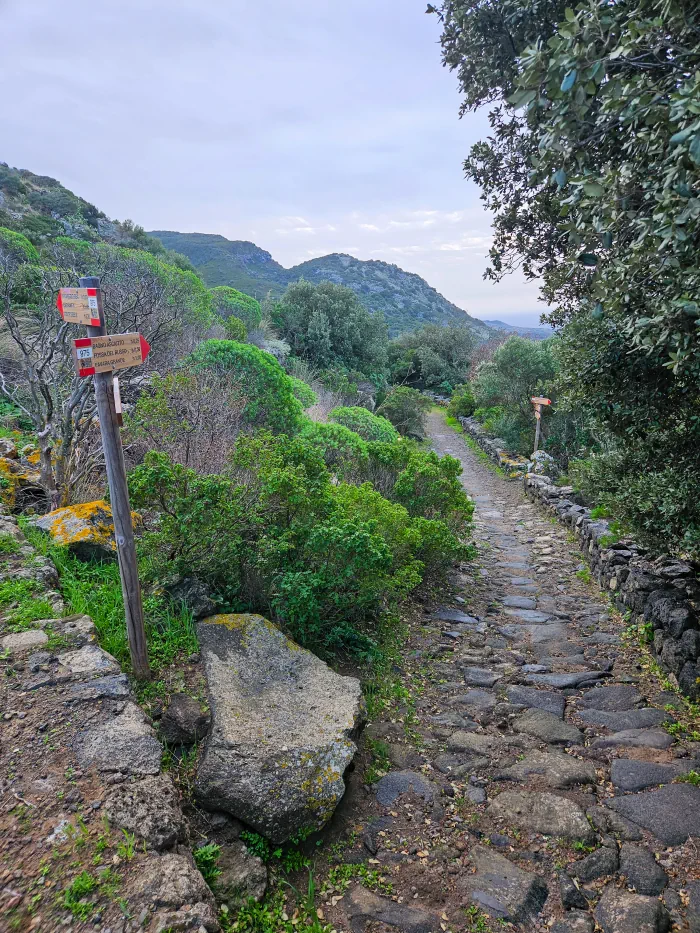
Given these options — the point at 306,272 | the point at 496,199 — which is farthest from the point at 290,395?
the point at 306,272

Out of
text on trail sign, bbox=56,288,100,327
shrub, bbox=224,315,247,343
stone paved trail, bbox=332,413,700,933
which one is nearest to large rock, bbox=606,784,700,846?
stone paved trail, bbox=332,413,700,933

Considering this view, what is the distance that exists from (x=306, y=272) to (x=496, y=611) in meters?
71.9

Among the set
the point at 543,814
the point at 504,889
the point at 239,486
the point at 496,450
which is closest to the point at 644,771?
the point at 543,814

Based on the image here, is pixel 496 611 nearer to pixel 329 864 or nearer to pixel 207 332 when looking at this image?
pixel 329 864

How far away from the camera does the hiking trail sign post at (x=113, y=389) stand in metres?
3.22

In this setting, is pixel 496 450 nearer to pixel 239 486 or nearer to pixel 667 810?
pixel 239 486

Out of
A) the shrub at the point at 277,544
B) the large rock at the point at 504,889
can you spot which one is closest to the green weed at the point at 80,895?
the large rock at the point at 504,889

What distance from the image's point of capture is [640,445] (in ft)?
15.4

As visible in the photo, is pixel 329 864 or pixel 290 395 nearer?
pixel 329 864

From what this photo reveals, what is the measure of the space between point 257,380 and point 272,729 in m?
6.74

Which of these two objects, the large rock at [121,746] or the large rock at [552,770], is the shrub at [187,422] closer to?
the large rock at [121,746]

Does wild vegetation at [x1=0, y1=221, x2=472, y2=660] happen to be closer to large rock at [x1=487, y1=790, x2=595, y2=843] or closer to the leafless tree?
the leafless tree

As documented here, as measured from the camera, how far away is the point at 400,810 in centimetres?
311

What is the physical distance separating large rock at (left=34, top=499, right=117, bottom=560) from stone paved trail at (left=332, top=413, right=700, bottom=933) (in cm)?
287
